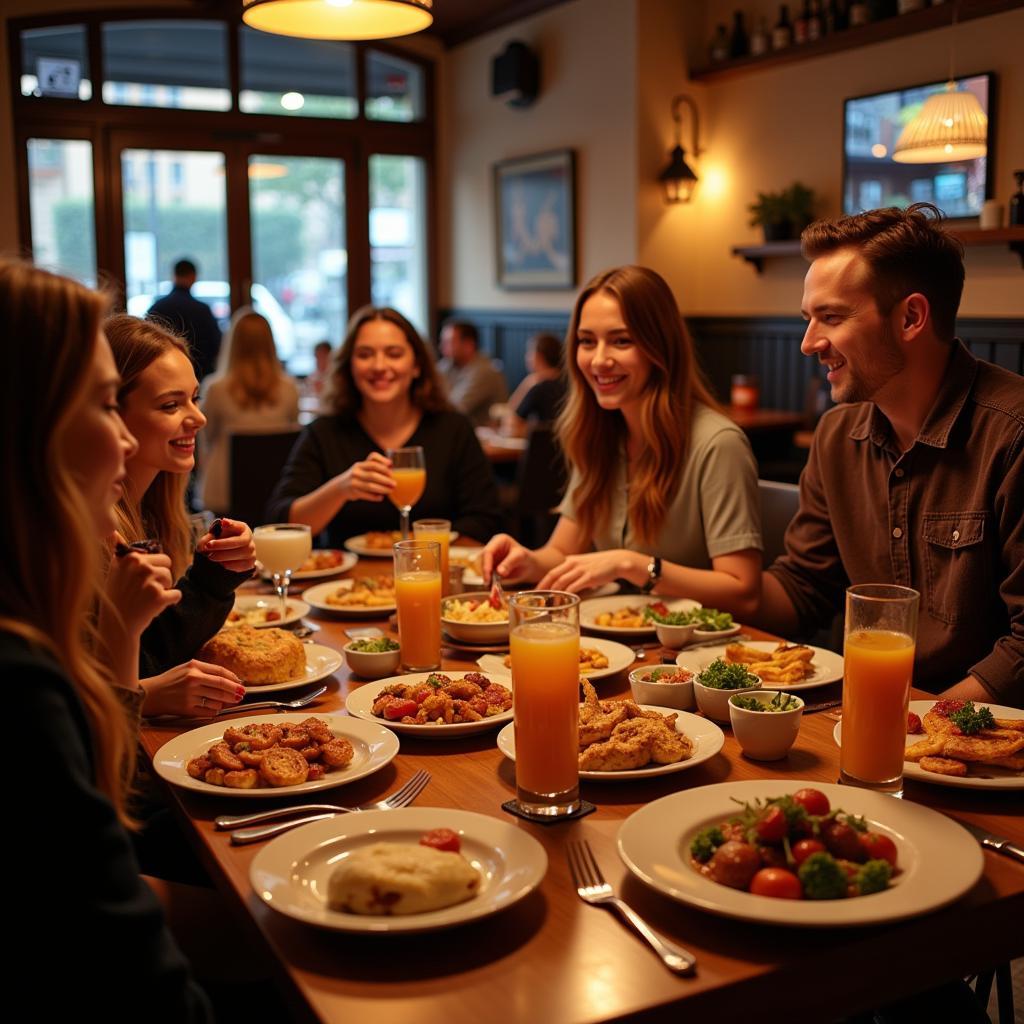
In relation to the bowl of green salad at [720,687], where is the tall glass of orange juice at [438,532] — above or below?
above

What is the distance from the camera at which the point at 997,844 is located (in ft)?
3.95

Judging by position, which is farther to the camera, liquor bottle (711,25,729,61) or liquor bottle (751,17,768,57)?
liquor bottle (711,25,729,61)

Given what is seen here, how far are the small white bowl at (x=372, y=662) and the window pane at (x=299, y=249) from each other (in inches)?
287

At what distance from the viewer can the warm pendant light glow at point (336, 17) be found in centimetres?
236

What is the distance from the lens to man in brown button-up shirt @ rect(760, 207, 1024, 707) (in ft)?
6.44

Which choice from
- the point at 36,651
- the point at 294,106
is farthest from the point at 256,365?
the point at 36,651

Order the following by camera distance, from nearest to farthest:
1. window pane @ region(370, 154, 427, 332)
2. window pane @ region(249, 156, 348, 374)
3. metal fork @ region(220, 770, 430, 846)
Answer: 1. metal fork @ region(220, 770, 430, 846)
2. window pane @ region(249, 156, 348, 374)
3. window pane @ region(370, 154, 427, 332)

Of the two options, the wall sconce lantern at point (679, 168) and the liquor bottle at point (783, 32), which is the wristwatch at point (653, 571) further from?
the wall sconce lantern at point (679, 168)

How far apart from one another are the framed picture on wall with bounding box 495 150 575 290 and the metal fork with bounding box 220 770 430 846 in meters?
6.87

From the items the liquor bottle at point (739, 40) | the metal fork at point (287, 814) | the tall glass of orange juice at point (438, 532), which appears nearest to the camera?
the metal fork at point (287, 814)

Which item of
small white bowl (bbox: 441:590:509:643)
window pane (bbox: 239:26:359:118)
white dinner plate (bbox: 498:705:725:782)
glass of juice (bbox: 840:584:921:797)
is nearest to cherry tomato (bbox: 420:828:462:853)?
white dinner plate (bbox: 498:705:725:782)

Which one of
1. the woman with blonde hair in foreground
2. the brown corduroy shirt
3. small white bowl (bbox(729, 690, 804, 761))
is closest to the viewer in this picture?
the woman with blonde hair in foreground

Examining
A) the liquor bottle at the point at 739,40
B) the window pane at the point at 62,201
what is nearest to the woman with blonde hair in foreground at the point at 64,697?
the liquor bottle at the point at 739,40

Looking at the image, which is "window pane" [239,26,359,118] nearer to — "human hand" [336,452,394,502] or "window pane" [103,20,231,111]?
"window pane" [103,20,231,111]
